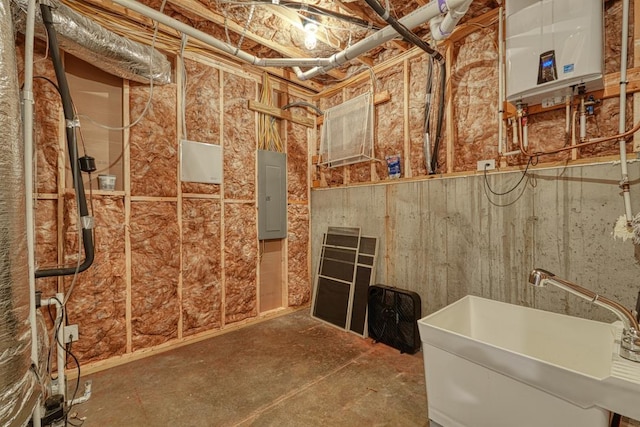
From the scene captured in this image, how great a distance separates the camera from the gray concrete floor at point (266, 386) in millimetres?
1699

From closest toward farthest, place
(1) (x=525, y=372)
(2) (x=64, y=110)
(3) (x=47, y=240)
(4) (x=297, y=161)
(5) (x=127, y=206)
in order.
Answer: (1) (x=525, y=372)
(2) (x=64, y=110)
(3) (x=47, y=240)
(5) (x=127, y=206)
(4) (x=297, y=161)

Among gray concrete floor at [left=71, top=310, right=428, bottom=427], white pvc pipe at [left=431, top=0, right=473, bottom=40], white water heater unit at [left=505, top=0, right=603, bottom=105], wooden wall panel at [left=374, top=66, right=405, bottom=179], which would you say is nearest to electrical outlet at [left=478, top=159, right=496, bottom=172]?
white water heater unit at [left=505, top=0, right=603, bottom=105]

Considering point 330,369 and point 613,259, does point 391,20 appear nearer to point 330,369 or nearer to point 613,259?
point 613,259

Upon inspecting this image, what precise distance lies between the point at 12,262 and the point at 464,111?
2956mm

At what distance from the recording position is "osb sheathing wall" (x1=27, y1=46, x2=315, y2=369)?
2.10 meters

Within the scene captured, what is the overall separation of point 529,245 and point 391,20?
1.84 m

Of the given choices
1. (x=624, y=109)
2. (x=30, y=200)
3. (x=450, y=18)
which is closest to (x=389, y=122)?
(x=450, y=18)

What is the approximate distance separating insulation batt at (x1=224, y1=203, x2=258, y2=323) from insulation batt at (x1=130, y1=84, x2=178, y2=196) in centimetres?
63

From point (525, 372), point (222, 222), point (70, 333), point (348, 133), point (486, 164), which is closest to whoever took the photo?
point (525, 372)

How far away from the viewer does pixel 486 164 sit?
2.24 metres

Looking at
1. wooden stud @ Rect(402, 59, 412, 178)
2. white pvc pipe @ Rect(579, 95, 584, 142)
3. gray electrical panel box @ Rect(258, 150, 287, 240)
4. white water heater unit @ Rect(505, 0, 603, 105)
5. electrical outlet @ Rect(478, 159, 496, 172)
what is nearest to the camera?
white water heater unit @ Rect(505, 0, 603, 105)

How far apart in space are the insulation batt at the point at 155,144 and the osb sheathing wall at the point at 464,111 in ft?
6.14

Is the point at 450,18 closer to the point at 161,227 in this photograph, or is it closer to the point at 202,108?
the point at 202,108

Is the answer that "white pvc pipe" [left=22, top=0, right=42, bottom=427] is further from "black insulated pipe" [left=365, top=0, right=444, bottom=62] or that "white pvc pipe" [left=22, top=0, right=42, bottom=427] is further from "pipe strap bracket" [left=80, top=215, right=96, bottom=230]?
"black insulated pipe" [left=365, top=0, right=444, bottom=62]
